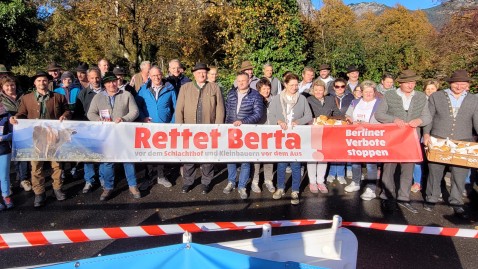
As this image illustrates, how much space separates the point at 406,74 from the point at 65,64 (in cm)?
2825

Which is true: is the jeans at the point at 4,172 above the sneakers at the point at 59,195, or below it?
above

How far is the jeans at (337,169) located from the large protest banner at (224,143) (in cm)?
126

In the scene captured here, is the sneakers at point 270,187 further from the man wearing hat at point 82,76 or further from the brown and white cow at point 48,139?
the man wearing hat at point 82,76

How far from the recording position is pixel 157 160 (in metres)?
5.86

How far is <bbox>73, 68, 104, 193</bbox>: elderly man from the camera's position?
251 inches

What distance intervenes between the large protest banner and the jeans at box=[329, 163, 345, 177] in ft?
4.14

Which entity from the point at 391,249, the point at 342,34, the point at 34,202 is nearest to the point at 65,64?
the point at 342,34

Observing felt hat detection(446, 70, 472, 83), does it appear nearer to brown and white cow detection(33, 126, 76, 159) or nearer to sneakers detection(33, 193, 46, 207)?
brown and white cow detection(33, 126, 76, 159)

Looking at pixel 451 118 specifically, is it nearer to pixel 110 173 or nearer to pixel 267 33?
pixel 110 173

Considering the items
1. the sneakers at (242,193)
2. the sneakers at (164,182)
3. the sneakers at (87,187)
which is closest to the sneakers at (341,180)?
the sneakers at (242,193)

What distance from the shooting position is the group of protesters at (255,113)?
558cm

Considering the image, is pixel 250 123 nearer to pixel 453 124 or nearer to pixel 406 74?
pixel 406 74

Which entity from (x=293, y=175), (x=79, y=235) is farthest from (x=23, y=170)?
(x=293, y=175)

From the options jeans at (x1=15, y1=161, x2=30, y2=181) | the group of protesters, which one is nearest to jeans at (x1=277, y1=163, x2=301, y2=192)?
the group of protesters
